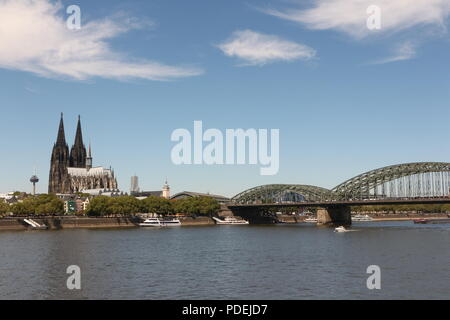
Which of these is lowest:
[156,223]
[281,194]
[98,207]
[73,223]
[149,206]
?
[156,223]

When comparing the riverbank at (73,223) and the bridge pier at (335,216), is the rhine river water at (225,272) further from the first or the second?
the bridge pier at (335,216)

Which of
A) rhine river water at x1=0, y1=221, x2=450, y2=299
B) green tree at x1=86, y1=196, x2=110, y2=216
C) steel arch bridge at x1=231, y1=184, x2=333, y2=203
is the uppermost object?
steel arch bridge at x1=231, y1=184, x2=333, y2=203

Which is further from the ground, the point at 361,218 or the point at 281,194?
the point at 281,194

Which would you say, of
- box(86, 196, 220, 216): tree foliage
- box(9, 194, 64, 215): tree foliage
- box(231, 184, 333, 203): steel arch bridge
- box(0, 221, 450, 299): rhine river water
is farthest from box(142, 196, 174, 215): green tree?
box(0, 221, 450, 299): rhine river water

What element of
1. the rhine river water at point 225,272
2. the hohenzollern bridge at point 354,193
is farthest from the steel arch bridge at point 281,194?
the rhine river water at point 225,272

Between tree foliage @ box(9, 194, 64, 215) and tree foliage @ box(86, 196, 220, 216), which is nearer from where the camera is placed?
tree foliage @ box(9, 194, 64, 215)

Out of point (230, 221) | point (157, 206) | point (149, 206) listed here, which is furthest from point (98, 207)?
point (230, 221)

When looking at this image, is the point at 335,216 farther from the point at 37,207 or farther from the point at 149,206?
the point at 37,207

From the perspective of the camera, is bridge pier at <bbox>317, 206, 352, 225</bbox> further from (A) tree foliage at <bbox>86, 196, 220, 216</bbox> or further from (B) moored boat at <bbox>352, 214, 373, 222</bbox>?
(B) moored boat at <bbox>352, 214, 373, 222</bbox>

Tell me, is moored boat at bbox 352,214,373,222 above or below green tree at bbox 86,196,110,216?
below

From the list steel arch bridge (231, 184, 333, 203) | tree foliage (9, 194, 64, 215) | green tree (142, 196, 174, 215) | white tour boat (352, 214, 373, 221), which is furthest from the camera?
white tour boat (352, 214, 373, 221)

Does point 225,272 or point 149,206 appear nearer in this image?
point 225,272

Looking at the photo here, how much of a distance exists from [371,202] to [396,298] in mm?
85365
